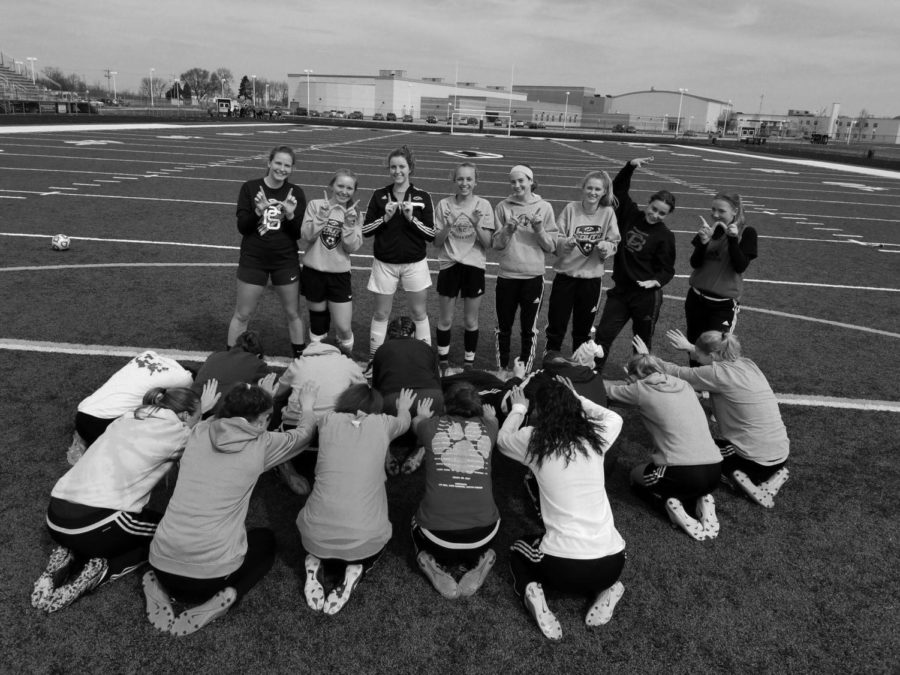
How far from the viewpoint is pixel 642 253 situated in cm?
583

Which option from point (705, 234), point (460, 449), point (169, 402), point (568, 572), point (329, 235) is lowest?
point (568, 572)

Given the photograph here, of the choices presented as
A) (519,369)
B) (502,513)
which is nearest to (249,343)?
(502,513)

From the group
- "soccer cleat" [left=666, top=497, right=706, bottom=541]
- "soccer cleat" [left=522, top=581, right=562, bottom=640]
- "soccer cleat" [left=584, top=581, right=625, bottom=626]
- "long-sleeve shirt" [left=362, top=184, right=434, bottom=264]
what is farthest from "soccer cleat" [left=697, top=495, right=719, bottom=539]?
"long-sleeve shirt" [left=362, top=184, right=434, bottom=264]

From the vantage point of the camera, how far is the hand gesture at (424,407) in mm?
4114

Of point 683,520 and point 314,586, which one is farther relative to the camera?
point 683,520

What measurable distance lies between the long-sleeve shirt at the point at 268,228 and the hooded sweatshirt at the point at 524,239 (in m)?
1.93

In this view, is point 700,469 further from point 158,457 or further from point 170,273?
point 170,273

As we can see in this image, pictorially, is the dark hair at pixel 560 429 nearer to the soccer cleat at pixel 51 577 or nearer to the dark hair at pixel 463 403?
the dark hair at pixel 463 403

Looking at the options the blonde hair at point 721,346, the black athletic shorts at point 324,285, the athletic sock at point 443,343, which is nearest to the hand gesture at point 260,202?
the black athletic shorts at point 324,285

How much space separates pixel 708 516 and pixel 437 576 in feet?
6.42

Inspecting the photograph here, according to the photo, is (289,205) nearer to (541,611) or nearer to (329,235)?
(329,235)

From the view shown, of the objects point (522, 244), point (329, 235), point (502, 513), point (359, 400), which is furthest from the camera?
point (522, 244)

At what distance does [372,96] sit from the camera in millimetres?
115875

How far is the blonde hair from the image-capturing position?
4.61 meters
